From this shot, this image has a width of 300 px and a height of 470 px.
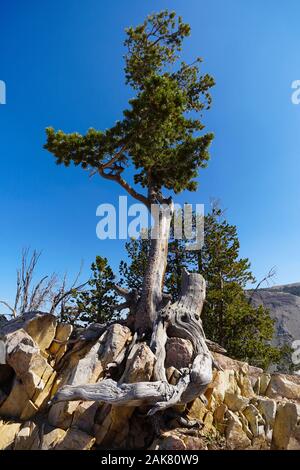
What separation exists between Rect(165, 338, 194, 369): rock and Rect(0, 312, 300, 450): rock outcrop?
23 mm

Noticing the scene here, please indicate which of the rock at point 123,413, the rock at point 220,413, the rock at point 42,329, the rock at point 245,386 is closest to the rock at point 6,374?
the rock at point 42,329

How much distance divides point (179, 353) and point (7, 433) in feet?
13.6

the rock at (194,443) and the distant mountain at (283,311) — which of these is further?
the distant mountain at (283,311)

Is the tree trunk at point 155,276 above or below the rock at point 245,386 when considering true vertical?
above

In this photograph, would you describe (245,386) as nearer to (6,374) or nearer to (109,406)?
(109,406)

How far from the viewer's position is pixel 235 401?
7.07 m

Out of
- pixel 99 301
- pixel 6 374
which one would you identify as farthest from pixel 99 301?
pixel 6 374

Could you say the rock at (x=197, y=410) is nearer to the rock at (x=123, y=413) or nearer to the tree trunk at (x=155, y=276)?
the rock at (x=123, y=413)

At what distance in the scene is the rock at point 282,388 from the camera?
28.6ft

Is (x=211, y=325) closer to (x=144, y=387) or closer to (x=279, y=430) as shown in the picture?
(x=279, y=430)

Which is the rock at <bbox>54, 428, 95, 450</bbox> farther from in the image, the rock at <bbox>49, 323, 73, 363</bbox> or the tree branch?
the tree branch

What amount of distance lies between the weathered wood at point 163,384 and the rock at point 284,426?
7.21 ft
